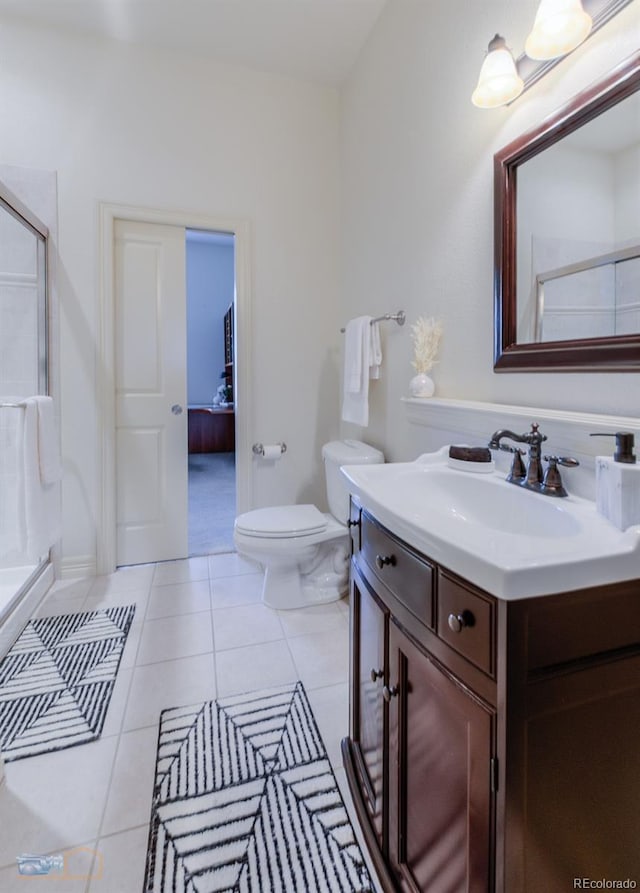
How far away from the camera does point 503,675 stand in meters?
0.57

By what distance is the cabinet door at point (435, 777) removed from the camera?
0.62 m

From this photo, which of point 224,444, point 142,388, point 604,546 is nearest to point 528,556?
point 604,546

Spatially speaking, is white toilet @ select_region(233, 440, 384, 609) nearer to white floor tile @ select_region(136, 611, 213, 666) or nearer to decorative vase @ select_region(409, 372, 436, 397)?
white floor tile @ select_region(136, 611, 213, 666)

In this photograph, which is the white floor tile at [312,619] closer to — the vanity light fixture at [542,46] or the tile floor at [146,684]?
the tile floor at [146,684]

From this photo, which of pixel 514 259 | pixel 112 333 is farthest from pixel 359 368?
pixel 112 333

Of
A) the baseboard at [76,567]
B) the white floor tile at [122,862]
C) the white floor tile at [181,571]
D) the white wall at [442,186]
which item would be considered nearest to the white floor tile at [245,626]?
the white floor tile at [181,571]

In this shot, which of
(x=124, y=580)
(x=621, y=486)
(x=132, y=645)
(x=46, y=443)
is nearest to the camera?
(x=621, y=486)

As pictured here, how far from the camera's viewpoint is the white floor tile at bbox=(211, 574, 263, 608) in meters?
2.17

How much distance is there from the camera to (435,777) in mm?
729

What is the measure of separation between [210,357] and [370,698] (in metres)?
5.55

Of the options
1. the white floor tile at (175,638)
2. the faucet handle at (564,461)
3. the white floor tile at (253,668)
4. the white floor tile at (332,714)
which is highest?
the faucet handle at (564,461)

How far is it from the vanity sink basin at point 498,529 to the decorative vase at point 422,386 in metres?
0.46

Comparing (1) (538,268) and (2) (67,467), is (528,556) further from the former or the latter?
(2) (67,467)

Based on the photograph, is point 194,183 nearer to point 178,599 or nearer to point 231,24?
point 231,24
